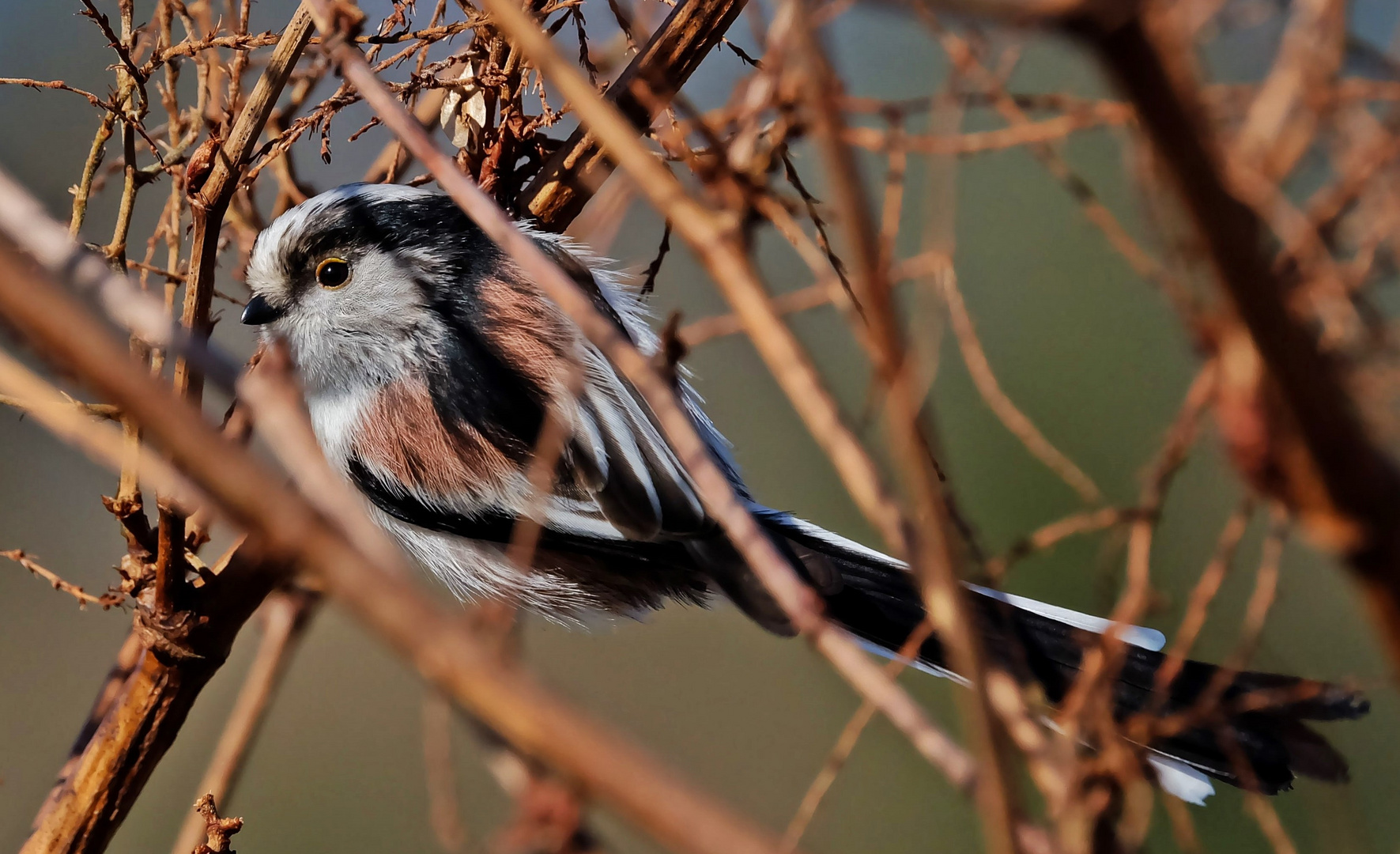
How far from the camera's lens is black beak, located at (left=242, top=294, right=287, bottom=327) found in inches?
83.3

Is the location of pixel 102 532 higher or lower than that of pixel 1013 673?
lower

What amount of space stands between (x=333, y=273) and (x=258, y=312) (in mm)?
168

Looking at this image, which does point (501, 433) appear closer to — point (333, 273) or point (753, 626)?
point (333, 273)

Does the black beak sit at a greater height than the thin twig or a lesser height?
greater

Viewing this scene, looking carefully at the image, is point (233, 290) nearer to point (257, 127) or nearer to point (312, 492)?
point (257, 127)

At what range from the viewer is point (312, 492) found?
0.52 meters

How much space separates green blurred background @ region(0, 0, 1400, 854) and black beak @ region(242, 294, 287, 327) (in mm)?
279

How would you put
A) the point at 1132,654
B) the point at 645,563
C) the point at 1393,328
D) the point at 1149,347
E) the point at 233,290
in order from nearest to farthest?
the point at 1393,328 < the point at 1132,654 < the point at 645,563 < the point at 233,290 < the point at 1149,347

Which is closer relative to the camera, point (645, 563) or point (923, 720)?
point (923, 720)

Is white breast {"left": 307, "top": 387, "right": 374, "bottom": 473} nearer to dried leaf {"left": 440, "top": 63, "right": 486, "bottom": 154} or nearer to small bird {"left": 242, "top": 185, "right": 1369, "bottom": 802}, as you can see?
small bird {"left": 242, "top": 185, "right": 1369, "bottom": 802}

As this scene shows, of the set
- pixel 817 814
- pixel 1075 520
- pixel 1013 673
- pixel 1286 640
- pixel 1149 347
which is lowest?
pixel 817 814

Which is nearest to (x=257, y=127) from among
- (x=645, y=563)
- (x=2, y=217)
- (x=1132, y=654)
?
(x=2, y=217)

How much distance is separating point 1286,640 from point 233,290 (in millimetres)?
3050

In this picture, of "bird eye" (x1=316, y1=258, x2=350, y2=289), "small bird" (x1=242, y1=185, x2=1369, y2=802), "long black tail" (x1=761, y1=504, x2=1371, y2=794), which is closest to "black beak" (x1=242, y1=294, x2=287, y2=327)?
"small bird" (x1=242, y1=185, x2=1369, y2=802)
